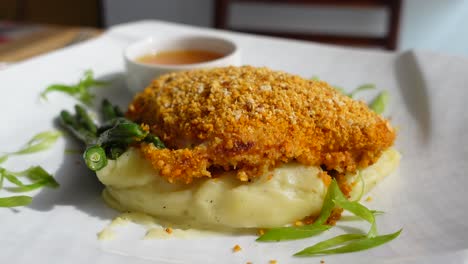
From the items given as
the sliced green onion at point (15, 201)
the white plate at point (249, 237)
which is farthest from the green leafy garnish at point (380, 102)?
the sliced green onion at point (15, 201)

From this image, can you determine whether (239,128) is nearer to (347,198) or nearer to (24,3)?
(347,198)

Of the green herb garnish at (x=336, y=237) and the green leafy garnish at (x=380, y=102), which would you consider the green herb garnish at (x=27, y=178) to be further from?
the green leafy garnish at (x=380, y=102)

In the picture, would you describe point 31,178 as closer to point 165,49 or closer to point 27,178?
point 27,178

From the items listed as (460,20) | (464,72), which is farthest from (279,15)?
(464,72)

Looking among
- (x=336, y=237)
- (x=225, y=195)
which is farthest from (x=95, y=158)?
(x=336, y=237)

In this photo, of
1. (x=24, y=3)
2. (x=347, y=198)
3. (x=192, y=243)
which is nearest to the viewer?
(x=192, y=243)

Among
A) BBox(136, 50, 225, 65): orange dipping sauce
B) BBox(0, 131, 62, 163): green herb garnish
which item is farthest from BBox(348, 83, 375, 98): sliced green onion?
BBox(0, 131, 62, 163): green herb garnish
